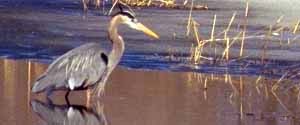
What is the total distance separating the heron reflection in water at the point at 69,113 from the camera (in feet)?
26.3

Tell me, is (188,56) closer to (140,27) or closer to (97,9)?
(140,27)

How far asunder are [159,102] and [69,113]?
94 cm

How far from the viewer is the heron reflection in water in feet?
26.3

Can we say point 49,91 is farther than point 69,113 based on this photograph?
Yes

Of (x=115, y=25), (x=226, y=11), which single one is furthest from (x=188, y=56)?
(x=226, y=11)

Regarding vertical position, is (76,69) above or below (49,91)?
above

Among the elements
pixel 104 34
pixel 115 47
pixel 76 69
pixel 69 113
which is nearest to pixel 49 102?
pixel 76 69

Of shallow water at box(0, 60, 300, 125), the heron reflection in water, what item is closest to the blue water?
shallow water at box(0, 60, 300, 125)

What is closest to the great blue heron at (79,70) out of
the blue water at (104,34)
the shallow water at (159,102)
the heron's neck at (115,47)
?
the heron's neck at (115,47)

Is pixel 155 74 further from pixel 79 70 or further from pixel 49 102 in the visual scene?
pixel 49 102

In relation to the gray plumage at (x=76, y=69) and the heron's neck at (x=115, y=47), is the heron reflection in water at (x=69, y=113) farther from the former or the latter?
the heron's neck at (x=115, y=47)

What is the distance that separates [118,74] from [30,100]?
197cm

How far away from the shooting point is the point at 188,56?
12453 mm

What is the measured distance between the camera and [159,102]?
8992 mm
